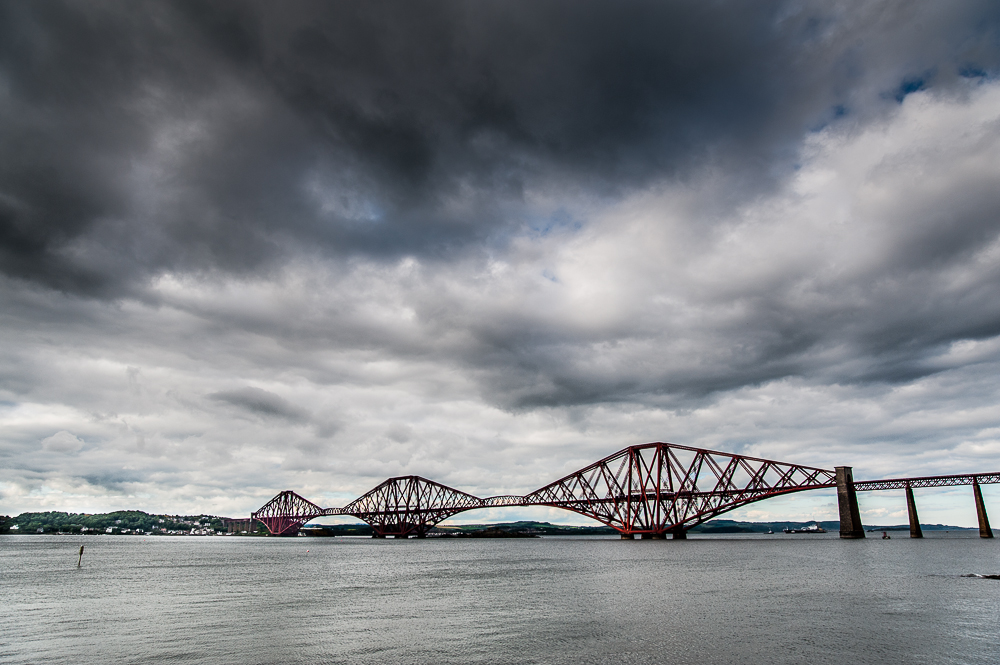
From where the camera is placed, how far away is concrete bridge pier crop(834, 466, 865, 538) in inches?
4370

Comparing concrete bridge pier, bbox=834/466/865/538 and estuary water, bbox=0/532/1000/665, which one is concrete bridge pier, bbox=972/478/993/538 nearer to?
concrete bridge pier, bbox=834/466/865/538

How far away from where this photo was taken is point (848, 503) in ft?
370

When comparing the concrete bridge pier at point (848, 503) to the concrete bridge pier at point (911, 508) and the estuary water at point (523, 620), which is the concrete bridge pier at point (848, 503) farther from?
the estuary water at point (523, 620)

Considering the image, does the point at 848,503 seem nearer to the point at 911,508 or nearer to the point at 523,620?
the point at 911,508

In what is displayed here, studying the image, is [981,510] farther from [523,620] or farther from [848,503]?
[523,620]

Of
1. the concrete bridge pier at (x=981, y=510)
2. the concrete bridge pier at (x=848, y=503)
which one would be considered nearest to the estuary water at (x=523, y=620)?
the concrete bridge pier at (x=848, y=503)

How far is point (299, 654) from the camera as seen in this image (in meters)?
20.3

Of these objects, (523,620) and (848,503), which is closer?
(523,620)

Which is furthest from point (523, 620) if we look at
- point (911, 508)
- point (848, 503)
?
point (911, 508)

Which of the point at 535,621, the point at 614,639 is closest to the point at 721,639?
the point at 614,639

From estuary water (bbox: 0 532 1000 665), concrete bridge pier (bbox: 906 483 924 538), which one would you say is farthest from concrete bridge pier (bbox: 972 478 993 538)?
estuary water (bbox: 0 532 1000 665)

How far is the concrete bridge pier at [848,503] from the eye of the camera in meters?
111

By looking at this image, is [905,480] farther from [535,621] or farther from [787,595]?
[535,621]

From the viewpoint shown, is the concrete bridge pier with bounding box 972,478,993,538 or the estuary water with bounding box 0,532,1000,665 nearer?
the estuary water with bounding box 0,532,1000,665
